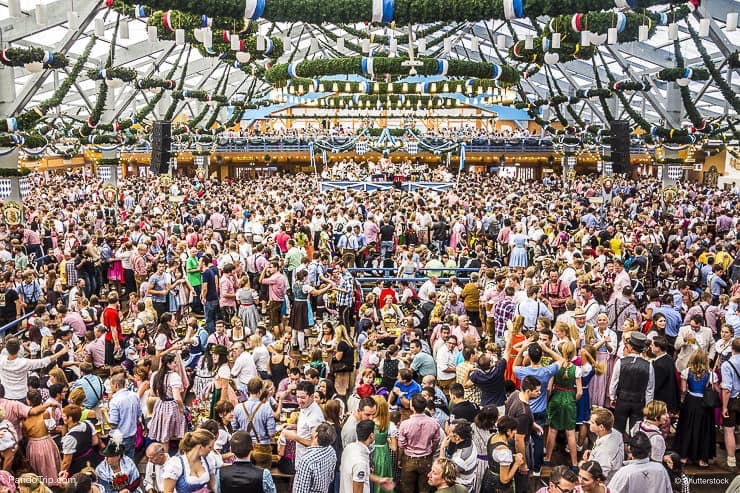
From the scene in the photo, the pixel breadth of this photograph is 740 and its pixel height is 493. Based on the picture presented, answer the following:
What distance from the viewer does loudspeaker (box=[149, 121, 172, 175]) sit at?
23797 mm

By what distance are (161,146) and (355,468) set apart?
21.9 meters

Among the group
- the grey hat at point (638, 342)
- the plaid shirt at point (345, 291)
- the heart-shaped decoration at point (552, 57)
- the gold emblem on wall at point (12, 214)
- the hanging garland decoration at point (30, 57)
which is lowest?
the plaid shirt at point (345, 291)

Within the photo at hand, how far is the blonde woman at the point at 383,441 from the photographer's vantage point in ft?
14.6

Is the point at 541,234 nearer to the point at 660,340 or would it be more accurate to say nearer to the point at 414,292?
the point at 414,292

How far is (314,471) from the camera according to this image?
13.4ft

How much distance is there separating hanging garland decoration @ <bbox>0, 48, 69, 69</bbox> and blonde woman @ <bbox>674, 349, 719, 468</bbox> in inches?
393

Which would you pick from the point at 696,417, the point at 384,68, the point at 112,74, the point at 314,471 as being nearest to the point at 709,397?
the point at 696,417

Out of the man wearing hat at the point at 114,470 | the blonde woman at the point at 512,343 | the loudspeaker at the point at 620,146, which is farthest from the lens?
the loudspeaker at the point at 620,146

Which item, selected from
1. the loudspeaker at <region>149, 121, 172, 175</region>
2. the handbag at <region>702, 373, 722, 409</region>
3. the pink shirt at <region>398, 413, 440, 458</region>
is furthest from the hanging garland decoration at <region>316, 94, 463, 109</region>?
the pink shirt at <region>398, 413, 440, 458</region>

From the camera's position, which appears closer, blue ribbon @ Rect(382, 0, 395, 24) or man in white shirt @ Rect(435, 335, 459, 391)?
man in white shirt @ Rect(435, 335, 459, 391)

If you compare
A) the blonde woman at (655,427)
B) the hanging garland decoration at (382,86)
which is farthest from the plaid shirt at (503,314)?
the hanging garland decoration at (382,86)

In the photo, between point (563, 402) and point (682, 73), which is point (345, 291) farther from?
point (682, 73)

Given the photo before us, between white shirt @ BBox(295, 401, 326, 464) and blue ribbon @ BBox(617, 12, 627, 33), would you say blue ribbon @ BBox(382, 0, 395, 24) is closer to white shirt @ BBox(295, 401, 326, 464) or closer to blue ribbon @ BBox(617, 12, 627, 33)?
blue ribbon @ BBox(617, 12, 627, 33)

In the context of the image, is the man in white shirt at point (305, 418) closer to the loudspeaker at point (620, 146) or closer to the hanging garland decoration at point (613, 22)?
the hanging garland decoration at point (613, 22)
